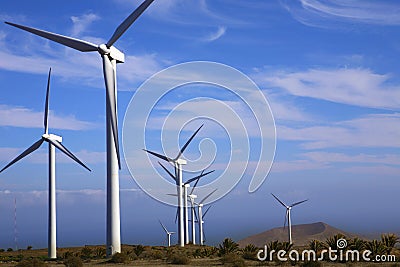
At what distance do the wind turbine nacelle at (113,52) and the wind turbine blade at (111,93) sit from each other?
1.58 feet

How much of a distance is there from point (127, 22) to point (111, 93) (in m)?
7.32

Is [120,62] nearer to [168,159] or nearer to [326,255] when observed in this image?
[326,255]

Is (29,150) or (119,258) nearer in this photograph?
(119,258)

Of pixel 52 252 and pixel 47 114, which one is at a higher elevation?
pixel 47 114

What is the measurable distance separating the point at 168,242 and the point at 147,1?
72842 millimetres

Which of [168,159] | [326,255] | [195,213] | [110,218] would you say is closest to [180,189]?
[168,159]

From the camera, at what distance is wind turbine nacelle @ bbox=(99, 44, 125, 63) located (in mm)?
54412

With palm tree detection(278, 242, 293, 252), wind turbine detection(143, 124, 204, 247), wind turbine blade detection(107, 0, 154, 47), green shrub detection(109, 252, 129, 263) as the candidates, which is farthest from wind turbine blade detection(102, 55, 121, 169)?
wind turbine detection(143, 124, 204, 247)

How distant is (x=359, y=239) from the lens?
51.1 m

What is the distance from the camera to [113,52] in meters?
55.6

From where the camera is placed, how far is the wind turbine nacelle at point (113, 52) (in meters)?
54.4

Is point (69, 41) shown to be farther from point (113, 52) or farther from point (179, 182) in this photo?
point (179, 182)

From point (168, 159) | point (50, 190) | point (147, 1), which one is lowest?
point (50, 190)

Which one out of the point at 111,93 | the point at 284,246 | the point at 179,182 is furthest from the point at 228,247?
the point at 179,182
